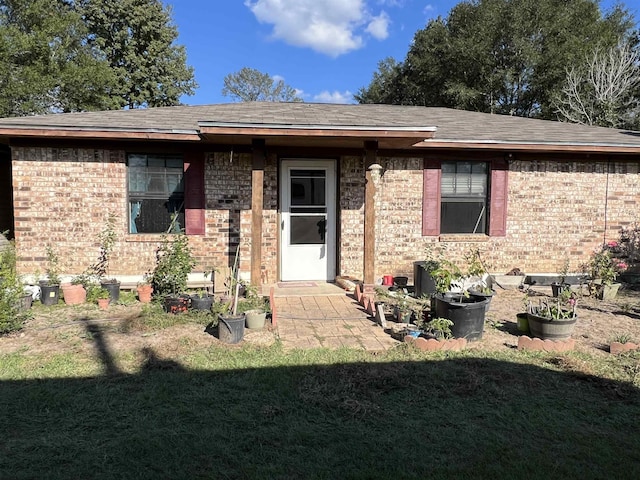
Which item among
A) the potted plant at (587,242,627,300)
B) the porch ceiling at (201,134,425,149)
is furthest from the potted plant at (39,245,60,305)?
the potted plant at (587,242,627,300)

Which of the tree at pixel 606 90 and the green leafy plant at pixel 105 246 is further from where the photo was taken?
the tree at pixel 606 90

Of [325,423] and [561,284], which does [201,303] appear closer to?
[325,423]

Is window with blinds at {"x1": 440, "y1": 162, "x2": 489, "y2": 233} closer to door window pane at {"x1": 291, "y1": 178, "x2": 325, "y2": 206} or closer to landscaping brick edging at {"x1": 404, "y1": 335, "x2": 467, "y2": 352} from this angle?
door window pane at {"x1": 291, "y1": 178, "x2": 325, "y2": 206}

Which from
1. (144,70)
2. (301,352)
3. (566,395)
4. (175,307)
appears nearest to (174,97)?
(144,70)

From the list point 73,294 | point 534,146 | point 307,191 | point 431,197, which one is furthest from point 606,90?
point 73,294

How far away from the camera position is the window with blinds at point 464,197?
8.24 meters

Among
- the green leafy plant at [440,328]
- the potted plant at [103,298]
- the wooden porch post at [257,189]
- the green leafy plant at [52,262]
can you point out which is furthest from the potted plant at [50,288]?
the green leafy plant at [440,328]

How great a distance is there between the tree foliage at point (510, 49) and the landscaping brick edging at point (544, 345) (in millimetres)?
21594

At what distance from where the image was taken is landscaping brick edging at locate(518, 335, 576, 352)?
15.4 feet

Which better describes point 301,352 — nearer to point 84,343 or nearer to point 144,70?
point 84,343

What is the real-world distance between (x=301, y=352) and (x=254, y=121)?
3.34 meters

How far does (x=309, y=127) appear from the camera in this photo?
20.3 ft

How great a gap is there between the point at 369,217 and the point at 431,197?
1767 millimetres

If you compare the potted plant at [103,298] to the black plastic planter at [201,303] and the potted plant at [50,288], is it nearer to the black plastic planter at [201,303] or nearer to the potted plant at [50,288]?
the potted plant at [50,288]
